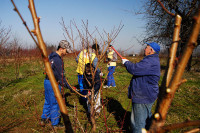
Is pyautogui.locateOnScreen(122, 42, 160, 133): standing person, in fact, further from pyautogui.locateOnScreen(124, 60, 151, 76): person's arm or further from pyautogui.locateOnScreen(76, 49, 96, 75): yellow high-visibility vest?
pyautogui.locateOnScreen(76, 49, 96, 75): yellow high-visibility vest

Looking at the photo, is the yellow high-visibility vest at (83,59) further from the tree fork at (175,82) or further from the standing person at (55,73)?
the tree fork at (175,82)

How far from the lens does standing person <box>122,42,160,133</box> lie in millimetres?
2194

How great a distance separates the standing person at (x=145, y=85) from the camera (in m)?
2.19

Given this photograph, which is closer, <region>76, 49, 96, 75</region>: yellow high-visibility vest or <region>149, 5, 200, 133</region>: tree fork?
<region>149, 5, 200, 133</region>: tree fork

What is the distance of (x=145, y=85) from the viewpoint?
2.20m

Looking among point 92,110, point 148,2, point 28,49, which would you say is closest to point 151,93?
point 92,110

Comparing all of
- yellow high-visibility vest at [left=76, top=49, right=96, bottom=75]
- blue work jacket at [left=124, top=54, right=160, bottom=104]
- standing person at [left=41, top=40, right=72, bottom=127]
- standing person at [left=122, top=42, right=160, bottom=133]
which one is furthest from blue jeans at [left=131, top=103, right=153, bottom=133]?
standing person at [left=41, top=40, right=72, bottom=127]

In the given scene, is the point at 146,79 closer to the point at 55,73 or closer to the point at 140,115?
the point at 140,115

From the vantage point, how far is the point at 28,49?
55.6 ft

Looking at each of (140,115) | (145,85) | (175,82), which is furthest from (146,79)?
(175,82)

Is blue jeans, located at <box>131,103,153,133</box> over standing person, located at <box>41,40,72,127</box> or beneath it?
beneath

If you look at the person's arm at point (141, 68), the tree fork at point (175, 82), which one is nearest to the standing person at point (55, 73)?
the person's arm at point (141, 68)

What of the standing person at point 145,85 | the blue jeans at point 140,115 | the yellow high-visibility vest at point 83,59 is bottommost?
the blue jeans at point 140,115

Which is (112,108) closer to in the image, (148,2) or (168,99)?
(168,99)
